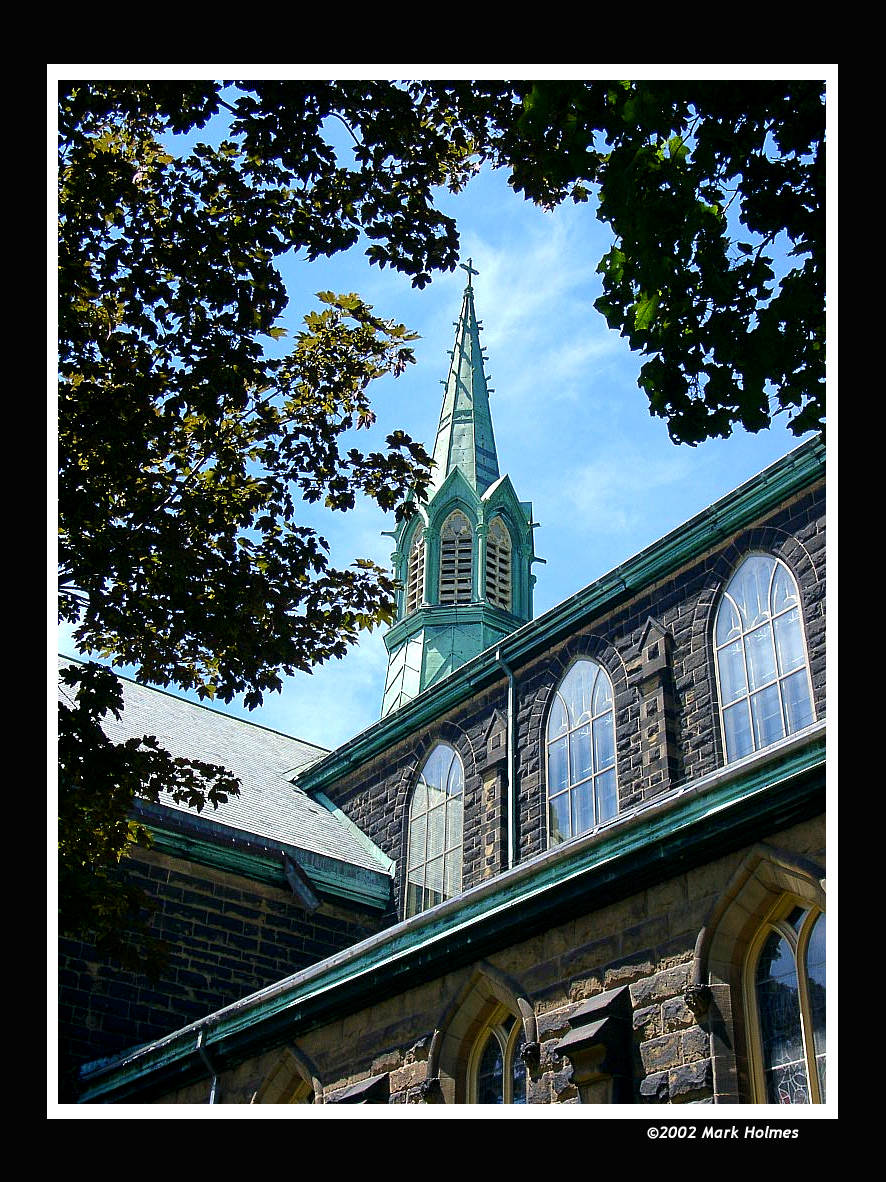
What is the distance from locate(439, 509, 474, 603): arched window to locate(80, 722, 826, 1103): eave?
14.9 m

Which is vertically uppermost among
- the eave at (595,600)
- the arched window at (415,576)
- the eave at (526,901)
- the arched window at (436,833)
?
the arched window at (415,576)

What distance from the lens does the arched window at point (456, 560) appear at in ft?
96.0

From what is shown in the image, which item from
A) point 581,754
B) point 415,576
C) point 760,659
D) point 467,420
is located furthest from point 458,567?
point 760,659

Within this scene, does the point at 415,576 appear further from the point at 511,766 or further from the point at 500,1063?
the point at 500,1063

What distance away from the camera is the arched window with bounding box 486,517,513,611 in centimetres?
2942

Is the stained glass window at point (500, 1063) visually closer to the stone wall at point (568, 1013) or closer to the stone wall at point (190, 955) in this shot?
the stone wall at point (568, 1013)

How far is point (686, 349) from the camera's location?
324 inches

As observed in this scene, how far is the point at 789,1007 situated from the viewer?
970 centimetres

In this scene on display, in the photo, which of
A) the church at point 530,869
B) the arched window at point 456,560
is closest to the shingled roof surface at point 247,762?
the church at point 530,869

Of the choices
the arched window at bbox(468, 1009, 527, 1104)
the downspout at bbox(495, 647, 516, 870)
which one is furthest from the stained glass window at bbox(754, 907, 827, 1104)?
the downspout at bbox(495, 647, 516, 870)

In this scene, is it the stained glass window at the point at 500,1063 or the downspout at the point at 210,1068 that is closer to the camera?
the stained glass window at the point at 500,1063

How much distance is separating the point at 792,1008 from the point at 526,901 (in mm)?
2615

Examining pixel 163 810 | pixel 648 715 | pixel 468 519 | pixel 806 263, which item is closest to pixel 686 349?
pixel 806 263

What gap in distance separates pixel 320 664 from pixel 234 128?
3.92 meters
